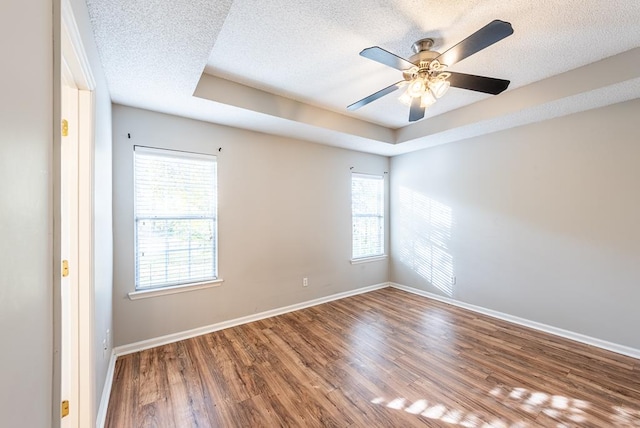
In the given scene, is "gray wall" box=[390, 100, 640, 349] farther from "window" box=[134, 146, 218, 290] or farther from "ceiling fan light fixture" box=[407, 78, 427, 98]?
"window" box=[134, 146, 218, 290]

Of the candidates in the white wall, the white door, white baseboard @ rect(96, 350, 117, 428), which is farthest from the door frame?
the white wall

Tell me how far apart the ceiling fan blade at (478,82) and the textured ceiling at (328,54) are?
33cm

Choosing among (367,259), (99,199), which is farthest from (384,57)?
(367,259)

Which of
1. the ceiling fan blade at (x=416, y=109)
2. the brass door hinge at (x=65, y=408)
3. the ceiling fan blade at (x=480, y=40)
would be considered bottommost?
the brass door hinge at (x=65, y=408)

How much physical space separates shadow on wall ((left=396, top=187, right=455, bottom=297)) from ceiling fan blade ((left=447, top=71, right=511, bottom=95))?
235cm

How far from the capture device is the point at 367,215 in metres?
4.85

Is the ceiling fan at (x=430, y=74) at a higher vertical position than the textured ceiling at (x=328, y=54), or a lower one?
lower

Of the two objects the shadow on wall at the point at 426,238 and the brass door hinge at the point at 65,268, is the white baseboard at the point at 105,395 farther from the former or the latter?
the shadow on wall at the point at 426,238

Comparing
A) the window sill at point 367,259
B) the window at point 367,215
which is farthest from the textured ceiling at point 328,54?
the window sill at point 367,259

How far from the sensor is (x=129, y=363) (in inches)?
97.9

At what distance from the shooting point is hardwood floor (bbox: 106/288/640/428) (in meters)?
1.87

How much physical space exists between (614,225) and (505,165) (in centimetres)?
124

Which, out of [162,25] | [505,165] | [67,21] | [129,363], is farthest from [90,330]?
[505,165]

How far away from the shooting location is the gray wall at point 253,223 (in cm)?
269
